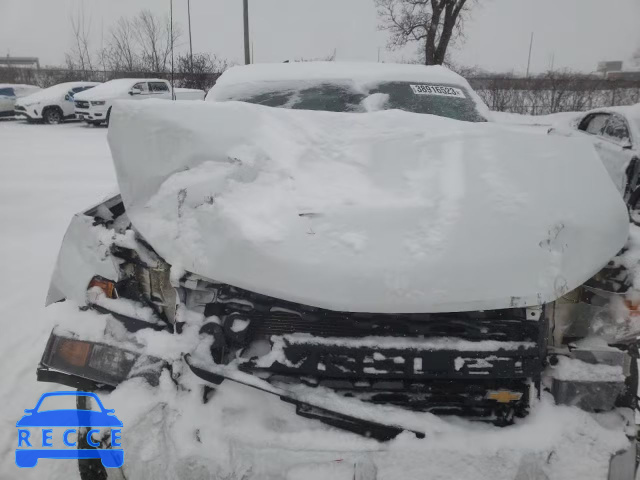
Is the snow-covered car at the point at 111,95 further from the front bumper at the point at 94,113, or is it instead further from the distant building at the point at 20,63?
the distant building at the point at 20,63

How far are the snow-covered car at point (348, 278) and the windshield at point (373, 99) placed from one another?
54.4 inches

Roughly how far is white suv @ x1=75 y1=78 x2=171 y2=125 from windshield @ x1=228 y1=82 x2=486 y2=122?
12770mm

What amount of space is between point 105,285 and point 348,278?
104cm

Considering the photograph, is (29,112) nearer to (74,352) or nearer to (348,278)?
(74,352)

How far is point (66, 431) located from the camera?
2.41m

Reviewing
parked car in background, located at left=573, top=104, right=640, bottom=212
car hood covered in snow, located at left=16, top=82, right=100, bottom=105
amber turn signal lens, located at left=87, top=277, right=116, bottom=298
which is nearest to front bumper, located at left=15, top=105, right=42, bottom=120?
car hood covered in snow, located at left=16, top=82, right=100, bottom=105

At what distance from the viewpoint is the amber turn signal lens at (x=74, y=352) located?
6.07 ft

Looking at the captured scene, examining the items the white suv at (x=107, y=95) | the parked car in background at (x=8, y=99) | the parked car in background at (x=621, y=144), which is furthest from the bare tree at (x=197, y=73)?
the parked car in background at (x=621, y=144)

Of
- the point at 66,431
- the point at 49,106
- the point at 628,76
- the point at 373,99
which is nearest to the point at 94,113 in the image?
the point at 49,106

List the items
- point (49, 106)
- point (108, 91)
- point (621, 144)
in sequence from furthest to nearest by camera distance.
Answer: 1. point (49, 106)
2. point (108, 91)
3. point (621, 144)

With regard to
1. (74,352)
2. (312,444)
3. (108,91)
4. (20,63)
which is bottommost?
(312,444)

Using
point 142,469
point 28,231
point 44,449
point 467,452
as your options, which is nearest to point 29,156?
point 28,231

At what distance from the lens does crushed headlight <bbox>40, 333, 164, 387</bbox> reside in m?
1.76

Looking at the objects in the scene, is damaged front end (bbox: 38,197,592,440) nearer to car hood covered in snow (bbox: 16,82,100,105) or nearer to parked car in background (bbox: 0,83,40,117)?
car hood covered in snow (bbox: 16,82,100,105)
